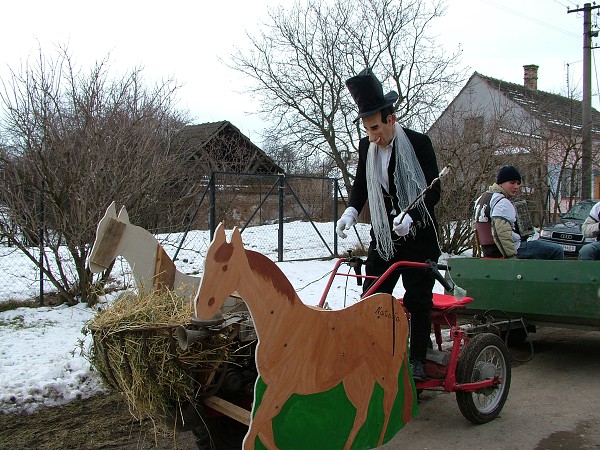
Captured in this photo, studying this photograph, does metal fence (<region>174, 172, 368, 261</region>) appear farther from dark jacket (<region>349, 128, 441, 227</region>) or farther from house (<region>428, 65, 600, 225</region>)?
dark jacket (<region>349, 128, 441, 227</region>)

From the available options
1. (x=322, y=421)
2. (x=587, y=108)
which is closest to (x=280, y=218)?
(x=322, y=421)

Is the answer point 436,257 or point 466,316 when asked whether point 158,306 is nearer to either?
point 436,257

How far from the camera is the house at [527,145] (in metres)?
12.3

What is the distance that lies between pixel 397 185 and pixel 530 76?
29981 millimetres

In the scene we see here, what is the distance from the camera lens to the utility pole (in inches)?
599

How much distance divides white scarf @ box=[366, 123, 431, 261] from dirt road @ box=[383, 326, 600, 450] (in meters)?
1.32

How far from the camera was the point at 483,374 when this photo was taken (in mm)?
4188

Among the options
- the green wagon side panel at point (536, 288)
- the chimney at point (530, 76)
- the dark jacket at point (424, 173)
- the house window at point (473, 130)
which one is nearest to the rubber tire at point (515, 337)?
the green wagon side panel at point (536, 288)

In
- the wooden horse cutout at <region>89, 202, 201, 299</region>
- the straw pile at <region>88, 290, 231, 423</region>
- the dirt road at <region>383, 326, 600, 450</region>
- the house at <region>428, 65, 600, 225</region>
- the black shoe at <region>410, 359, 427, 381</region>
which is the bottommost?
the dirt road at <region>383, 326, 600, 450</region>

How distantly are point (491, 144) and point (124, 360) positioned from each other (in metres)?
11.0

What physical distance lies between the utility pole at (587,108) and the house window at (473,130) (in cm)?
368

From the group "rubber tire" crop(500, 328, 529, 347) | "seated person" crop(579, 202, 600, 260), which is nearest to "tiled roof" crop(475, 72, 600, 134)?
"seated person" crop(579, 202, 600, 260)

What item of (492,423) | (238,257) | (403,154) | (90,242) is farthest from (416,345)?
(90,242)

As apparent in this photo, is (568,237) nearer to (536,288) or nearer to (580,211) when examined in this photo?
(580,211)
